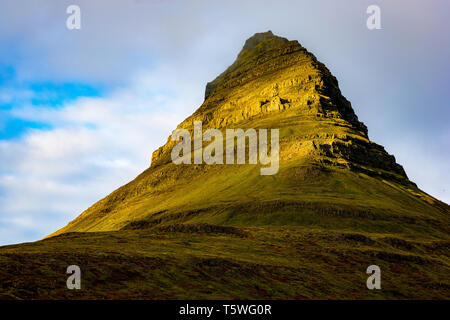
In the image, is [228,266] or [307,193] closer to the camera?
[228,266]

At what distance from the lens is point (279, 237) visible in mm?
92062

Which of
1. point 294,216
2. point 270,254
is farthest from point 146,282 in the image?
point 294,216

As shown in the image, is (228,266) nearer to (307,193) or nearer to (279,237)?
(279,237)

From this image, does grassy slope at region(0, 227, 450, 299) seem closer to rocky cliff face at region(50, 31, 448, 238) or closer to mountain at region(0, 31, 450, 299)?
mountain at region(0, 31, 450, 299)

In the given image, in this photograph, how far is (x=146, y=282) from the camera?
165 feet

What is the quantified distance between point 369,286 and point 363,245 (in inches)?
1065

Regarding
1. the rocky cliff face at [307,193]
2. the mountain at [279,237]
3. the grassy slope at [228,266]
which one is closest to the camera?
the grassy slope at [228,266]

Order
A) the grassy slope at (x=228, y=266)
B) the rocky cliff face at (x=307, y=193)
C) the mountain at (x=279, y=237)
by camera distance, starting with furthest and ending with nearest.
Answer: the rocky cliff face at (x=307, y=193) < the mountain at (x=279, y=237) < the grassy slope at (x=228, y=266)

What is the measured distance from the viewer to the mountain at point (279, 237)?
52.7 metres

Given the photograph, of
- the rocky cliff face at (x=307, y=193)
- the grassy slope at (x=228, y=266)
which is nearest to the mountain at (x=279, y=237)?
the grassy slope at (x=228, y=266)

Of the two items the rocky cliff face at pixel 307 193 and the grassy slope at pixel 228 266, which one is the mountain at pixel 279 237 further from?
the rocky cliff face at pixel 307 193

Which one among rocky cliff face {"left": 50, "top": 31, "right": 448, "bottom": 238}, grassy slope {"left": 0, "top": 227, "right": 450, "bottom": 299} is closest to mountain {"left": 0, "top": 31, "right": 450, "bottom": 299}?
grassy slope {"left": 0, "top": 227, "right": 450, "bottom": 299}

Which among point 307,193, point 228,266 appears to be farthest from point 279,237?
point 307,193
